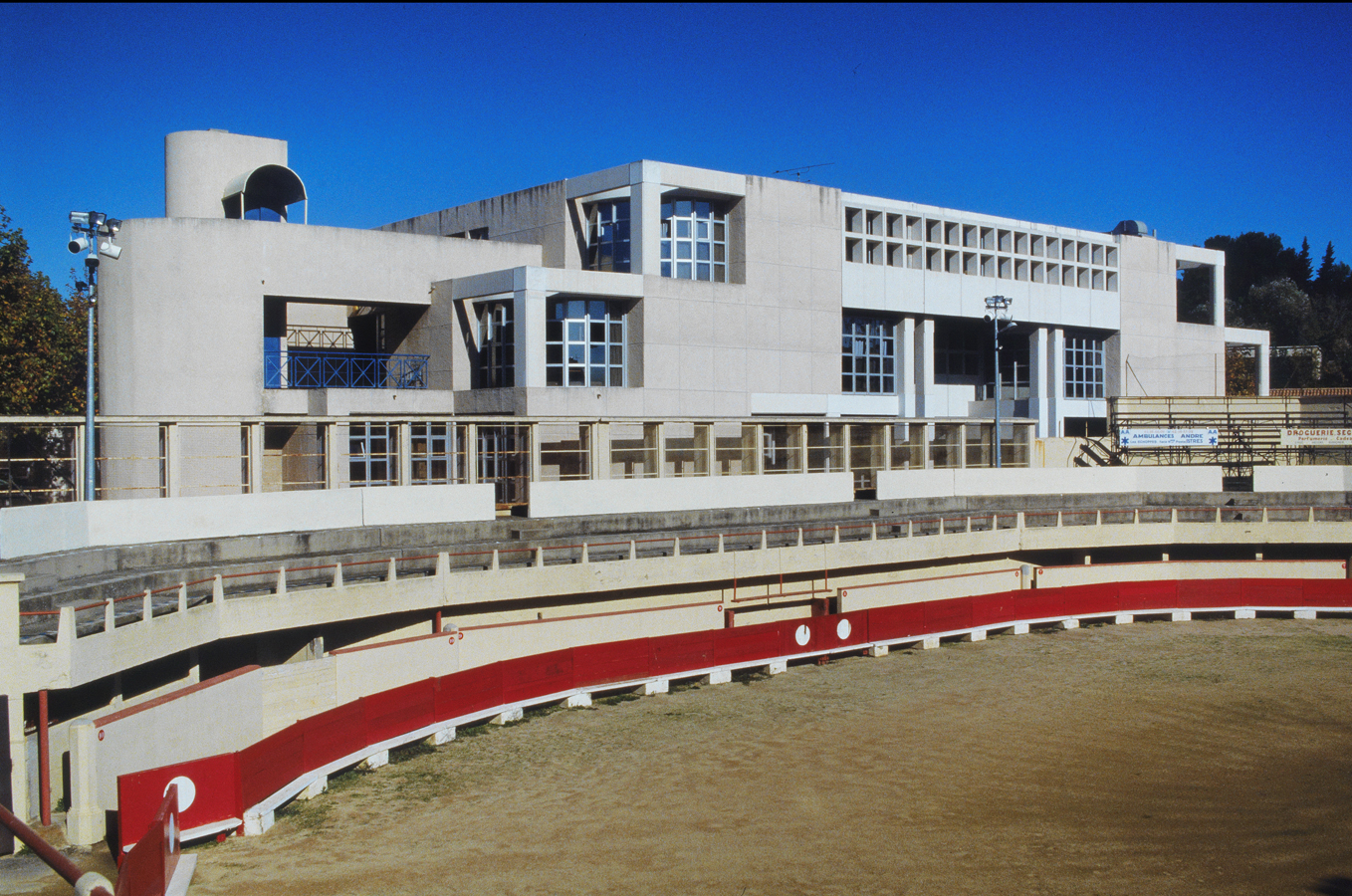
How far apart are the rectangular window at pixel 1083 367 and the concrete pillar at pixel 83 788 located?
52.5 m

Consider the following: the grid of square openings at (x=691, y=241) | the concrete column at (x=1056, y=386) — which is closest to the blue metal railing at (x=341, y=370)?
the grid of square openings at (x=691, y=241)

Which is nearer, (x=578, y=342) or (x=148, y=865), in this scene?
(x=148, y=865)

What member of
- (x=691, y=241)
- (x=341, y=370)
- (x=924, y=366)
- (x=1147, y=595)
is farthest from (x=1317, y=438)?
(x=341, y=370)

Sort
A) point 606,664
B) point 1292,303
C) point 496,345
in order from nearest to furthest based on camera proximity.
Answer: point 606,664 → point 496,345 → point 1292,303

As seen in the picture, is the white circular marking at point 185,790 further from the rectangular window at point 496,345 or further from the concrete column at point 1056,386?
the concrete column at point 1056,386

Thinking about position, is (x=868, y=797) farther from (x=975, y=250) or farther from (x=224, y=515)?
(x=975, y=250)

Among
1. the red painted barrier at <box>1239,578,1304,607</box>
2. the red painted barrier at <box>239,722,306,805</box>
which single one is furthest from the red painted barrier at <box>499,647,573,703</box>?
the red painted barrier at <box>1239,578,1304,607</box>

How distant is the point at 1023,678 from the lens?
1014 inches

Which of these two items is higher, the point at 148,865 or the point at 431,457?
the point at 431,457

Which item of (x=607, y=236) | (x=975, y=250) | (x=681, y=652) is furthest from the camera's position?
(x=975, y=250)

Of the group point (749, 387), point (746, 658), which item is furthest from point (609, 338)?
point (746, 658)

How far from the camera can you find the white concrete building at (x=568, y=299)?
121 feet

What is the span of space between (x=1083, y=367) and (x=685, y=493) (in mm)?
34503

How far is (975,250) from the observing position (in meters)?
52.4
